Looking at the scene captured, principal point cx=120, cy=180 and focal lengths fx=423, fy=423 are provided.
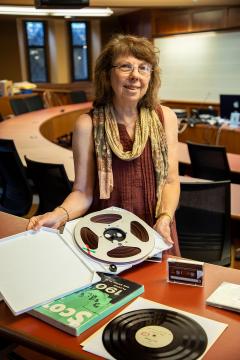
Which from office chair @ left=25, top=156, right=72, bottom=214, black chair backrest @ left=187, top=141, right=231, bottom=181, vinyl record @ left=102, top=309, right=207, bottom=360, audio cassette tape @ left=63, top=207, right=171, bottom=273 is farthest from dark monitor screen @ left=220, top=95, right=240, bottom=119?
vinyl record @ left=102, top=309, right=207, bottom=360

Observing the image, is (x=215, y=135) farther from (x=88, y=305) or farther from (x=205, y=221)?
(x=88, y=305)

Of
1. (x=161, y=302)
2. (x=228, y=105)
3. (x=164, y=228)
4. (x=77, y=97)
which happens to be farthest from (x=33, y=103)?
(x=161, y=302)

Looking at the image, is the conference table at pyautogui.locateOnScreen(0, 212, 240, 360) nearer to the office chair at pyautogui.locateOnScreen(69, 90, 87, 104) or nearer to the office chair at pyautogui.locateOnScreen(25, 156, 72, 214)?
the office chair at pyautogui.locateOnScreen(25, 156, 72, 214)

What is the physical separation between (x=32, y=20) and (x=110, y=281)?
384 inches

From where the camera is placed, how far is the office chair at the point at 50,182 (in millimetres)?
2641

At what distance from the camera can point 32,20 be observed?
32.2ft

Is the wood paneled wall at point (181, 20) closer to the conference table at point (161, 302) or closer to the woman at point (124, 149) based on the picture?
the woman at point (124, 149)

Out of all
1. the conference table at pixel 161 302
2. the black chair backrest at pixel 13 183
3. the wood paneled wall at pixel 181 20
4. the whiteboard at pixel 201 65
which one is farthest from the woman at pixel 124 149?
the wood paneled wall at pixel 181 20

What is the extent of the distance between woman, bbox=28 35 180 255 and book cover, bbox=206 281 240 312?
1.42ft

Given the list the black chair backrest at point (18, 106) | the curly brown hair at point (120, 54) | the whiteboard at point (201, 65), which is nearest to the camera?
the curly brown hair at point (120, 54)

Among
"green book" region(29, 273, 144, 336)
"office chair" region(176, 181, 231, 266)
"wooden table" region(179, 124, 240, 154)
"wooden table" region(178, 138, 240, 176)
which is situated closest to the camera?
"green book" region(29, 273, 144, 336)

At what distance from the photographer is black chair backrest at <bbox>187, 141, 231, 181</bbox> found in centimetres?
335

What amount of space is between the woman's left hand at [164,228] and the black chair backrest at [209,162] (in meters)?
1.96

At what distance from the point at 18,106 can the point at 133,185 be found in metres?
5.69
